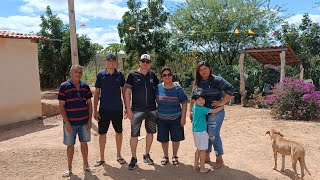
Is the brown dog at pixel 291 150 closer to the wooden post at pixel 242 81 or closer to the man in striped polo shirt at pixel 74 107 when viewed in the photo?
the man in striped polo shirt at pixel 74 107

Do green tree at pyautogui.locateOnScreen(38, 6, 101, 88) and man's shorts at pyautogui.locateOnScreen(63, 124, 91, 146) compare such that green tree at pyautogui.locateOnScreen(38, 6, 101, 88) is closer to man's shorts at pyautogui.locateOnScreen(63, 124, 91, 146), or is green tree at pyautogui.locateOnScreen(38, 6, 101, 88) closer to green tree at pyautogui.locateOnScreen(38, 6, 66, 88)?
green tree at pyautogui.locateOnScreen(38, 6, 66, 88)

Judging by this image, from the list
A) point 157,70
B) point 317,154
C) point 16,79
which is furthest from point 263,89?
point 16,79

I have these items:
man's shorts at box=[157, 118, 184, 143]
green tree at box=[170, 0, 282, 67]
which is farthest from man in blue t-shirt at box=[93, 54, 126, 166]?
green tree at box=[170, 0, 282, 67]

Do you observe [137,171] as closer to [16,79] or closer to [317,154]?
[317,154]

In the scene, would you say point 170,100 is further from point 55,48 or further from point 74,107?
point 55,48

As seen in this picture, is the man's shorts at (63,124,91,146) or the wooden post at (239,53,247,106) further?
the wooden post at (239,53,247,106)

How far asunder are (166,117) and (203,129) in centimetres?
59

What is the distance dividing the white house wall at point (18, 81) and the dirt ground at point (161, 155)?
100 centimetres

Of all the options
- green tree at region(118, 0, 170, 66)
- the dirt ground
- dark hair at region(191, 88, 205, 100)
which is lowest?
the dirt ground

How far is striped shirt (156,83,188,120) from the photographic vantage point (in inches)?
185

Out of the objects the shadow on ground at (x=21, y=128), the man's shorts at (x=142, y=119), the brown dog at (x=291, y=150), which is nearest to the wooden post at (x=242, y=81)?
the shadow on ground at (x=21, y=128)

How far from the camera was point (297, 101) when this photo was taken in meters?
9.02

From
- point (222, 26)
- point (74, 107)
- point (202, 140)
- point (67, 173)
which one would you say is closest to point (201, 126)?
point (202, 140)

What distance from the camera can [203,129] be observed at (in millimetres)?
4504
